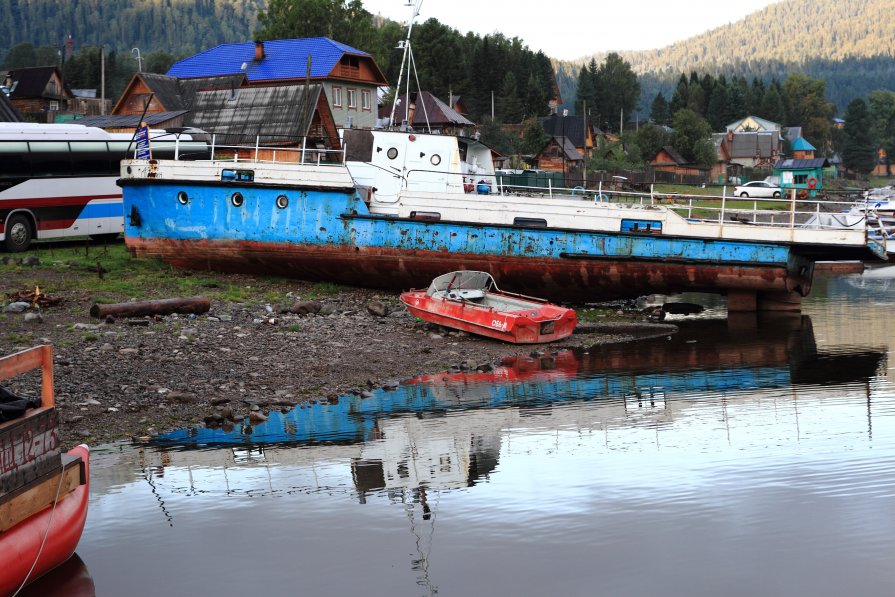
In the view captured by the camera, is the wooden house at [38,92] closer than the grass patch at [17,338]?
No

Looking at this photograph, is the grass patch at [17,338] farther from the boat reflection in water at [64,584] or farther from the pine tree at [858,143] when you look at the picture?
the pine tree at [858,143]

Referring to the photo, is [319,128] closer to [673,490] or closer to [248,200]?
[248,200]

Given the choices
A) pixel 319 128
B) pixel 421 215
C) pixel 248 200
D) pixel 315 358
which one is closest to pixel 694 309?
pixel 421 215

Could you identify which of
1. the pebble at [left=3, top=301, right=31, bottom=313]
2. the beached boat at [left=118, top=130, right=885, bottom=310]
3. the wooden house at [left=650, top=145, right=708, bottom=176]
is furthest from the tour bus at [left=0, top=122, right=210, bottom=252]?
the wooden house at [left=650, top=145, right=708, bottom=176]

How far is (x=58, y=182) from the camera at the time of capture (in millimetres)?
30000

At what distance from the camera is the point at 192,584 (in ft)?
33.0

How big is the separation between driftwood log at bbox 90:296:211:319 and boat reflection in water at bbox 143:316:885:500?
18.8ft

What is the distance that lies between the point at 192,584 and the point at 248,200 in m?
17.6

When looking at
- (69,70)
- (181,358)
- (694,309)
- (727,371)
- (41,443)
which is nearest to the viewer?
(41,443)

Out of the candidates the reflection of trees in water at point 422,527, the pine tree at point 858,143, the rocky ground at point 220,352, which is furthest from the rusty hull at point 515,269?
the pine tree at point 858,143

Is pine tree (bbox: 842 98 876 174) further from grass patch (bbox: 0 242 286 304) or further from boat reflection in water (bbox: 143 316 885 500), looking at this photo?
grass patch (bbox: 0 242 286 304)

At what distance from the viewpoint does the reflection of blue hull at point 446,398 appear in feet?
47.6

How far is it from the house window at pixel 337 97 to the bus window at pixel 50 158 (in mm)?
34134

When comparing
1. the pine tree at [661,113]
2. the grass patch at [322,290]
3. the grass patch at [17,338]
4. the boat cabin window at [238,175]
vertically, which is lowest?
the grass patch at [322,290]
